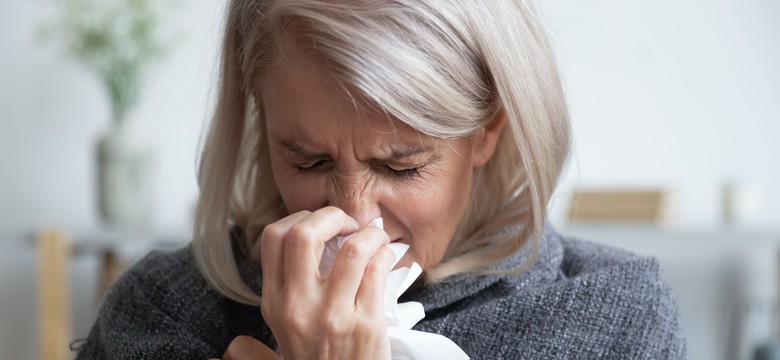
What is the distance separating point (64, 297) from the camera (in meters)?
2.63

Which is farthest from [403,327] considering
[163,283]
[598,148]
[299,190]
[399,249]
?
[598,148]

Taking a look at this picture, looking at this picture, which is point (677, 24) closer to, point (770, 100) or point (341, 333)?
point (770, 100)

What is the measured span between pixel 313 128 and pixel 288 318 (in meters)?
0.19

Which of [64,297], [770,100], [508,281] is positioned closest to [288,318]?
[508,281]

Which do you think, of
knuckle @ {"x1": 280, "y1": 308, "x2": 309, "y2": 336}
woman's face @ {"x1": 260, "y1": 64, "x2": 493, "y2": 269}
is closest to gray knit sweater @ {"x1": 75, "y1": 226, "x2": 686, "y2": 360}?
woman's face @ {"x1": 260, "y1": 64, "x2": 493, "y2": 269}

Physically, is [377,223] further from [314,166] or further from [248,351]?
[248,351]

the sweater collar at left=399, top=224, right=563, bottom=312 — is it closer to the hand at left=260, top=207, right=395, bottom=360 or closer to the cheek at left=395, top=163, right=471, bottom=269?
the cheek at left=395, top=163, right=471, bottom=269

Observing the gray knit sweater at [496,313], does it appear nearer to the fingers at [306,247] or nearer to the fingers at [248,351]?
the fingers at [248,351]

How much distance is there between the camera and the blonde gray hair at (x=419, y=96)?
92cm

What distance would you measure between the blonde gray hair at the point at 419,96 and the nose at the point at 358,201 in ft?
0.31

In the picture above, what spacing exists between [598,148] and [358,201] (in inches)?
75.7

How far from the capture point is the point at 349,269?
0.89 m

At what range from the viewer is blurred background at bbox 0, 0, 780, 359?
8.57ft

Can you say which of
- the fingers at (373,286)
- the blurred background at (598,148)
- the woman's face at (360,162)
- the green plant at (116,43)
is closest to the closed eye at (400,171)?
the woman's face at (360,162)
